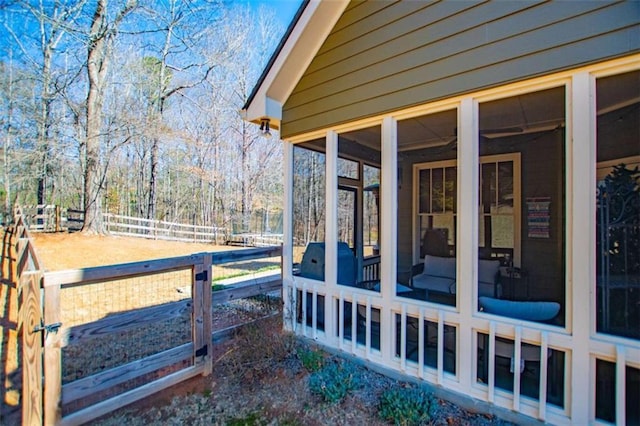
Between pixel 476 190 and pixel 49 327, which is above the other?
pixel 476 190

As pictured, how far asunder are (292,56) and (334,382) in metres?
3.49

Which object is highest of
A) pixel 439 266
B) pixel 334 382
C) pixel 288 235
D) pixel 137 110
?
pixel 137 110

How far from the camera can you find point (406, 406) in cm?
244

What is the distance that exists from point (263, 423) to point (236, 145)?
1832 cm

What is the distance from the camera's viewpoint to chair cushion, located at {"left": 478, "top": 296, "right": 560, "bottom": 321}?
240 centimetres

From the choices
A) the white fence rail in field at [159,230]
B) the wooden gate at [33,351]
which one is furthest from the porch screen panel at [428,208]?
the white fence rail in field at [159,230]

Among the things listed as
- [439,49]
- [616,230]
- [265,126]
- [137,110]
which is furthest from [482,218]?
[137,110]

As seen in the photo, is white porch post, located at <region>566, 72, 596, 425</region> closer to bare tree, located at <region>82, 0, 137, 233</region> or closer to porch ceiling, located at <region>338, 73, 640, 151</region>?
porch ceiling, located at <region>338, 73, 640, 151</region>

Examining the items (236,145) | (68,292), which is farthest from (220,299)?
(236,145)

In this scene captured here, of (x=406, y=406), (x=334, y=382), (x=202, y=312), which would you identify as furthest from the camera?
(x=202, y=312)

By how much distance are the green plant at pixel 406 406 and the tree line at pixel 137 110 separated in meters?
12.0

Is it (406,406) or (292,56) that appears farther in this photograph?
(292,56)

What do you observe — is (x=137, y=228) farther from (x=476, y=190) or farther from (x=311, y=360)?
(x=476, y=190)

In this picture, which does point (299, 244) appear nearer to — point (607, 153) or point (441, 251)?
point (441, 251)
